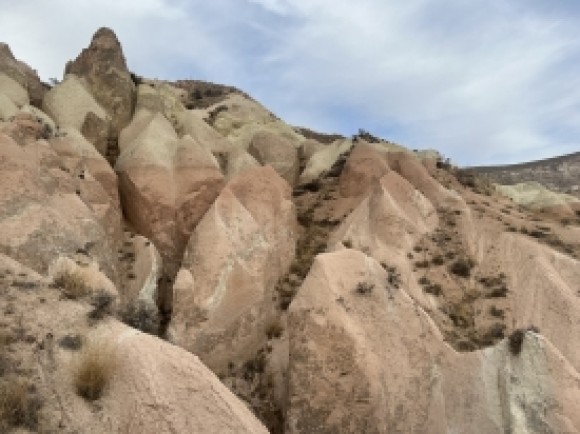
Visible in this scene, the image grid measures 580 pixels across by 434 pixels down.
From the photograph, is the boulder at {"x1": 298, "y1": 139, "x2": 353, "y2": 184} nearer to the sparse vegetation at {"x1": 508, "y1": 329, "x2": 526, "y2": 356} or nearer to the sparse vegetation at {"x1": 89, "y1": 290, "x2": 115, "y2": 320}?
the sparse vegetation at {"x1": 508, "y1": 329, "x2": 526, "y2": 356}

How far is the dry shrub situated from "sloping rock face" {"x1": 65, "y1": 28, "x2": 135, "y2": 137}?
2276cm

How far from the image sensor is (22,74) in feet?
105

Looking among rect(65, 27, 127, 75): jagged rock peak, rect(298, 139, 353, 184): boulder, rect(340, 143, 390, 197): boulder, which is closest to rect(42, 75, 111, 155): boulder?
rect(65, 27, 127, 75): jagged rock peak

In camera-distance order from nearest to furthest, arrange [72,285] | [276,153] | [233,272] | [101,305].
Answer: [101,305] < [72,285] < [233,272] < [276,153]

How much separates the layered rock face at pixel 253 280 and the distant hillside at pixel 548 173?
28.1m

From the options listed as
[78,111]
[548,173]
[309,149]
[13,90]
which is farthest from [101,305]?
[548,173]

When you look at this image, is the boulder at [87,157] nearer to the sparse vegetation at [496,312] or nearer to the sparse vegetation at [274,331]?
the sparse vegetation at [274,331]

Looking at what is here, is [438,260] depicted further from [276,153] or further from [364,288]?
[276,153]

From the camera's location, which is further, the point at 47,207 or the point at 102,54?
the point at 102,54

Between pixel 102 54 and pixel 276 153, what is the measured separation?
34.6 ft

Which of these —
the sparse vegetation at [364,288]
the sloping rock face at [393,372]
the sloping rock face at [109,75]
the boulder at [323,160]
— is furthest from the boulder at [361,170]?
the sloping rock face at [109,75]

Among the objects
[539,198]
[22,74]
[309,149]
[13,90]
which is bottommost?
[539,198]

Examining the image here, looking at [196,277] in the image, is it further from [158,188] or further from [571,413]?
[571,413]

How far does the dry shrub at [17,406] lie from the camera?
8.58m
